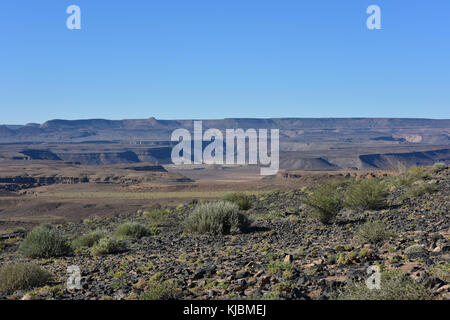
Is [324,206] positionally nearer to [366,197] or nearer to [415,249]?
[366,197]

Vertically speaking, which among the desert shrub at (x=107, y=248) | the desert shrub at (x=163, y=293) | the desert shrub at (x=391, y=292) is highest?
the desert shrub at (x=391, y=292)

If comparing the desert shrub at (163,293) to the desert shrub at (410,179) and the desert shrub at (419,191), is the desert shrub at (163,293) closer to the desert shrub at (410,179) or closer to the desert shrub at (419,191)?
the desert shrub at (419,191)

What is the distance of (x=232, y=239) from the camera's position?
43.5 feet

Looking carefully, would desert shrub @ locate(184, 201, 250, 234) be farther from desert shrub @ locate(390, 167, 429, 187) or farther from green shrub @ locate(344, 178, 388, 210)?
desert shrub @ locate(390, 167, 429, 187)

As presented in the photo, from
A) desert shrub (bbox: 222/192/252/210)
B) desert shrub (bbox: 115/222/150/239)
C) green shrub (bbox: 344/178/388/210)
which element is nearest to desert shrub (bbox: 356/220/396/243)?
green shrub (bbox: 344/178/388/210)

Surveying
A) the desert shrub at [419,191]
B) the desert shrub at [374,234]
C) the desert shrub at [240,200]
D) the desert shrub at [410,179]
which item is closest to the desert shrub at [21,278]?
the desert shrub at [374,234]

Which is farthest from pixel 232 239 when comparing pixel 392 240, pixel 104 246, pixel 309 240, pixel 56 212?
pixel 56 212

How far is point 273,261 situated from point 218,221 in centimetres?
544

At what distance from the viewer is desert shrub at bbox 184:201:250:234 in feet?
47.6

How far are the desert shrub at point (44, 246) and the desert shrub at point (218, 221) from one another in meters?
4.16

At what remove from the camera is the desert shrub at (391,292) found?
5.42 m

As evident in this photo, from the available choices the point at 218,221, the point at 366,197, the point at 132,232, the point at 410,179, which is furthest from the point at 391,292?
the point at 410,179

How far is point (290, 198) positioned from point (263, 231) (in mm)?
10491

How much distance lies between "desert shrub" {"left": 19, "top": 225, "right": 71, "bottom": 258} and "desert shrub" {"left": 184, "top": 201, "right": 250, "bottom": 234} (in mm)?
4159
